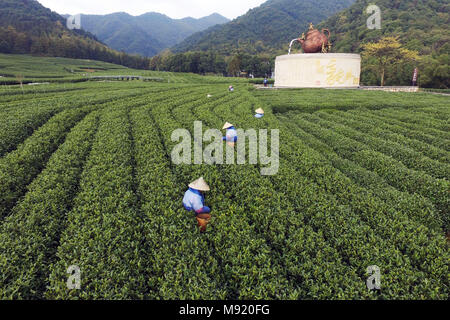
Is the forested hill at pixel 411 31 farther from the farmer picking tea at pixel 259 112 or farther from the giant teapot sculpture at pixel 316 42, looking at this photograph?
the farmer picking tea at pixel 259 112

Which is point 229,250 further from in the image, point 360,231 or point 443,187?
point 443,187

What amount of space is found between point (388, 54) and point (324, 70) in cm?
2893

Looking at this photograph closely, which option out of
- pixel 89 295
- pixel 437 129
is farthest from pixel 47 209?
pixel 437 129

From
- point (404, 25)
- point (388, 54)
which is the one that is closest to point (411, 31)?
point (404, 25)

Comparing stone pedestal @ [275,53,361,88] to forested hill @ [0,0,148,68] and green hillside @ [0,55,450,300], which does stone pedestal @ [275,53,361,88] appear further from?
forested hill @ [0,0,148,68]

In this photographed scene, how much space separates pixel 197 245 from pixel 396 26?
362 ft

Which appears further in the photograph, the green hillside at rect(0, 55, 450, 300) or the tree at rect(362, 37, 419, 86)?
the tree at rect(362, 37, 419, 86)

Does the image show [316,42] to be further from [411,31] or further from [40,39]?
[40,39]

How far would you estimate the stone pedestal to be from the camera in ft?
125

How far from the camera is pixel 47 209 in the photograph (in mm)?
6781

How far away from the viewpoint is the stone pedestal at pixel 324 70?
3812 centimetres

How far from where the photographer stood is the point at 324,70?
3844cm

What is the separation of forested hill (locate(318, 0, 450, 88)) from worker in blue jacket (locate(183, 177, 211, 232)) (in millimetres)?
58574

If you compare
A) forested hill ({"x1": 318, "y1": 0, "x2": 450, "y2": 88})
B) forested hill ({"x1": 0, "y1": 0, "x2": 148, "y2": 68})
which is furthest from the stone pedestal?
forested hill ({"x1": 0, "y1": 0, "x2": 148, "y2": 68})
